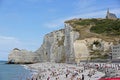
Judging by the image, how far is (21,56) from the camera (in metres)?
121

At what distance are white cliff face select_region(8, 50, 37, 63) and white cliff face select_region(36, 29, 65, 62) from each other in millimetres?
11773

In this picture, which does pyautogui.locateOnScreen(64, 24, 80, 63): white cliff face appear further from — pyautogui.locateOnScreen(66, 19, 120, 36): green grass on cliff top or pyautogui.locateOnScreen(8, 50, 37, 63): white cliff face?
pyautogui.locateOnScreen(8, 50, 37, 63): white cliff face

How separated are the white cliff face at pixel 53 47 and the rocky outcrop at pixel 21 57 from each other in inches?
462

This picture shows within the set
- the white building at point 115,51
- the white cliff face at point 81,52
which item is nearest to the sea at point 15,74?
the white cliff face at point 81,52

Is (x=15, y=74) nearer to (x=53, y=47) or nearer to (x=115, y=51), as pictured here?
(x=115, y=51)

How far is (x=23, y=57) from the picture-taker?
120 metres

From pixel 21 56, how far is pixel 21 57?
37cm

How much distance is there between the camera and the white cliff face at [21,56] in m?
119

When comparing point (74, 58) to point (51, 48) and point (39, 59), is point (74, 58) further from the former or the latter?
point (39, 59)

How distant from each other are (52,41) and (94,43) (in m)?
27.7

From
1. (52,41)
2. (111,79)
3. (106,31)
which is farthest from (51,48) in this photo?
(111,79)

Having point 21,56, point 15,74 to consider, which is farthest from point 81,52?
point 21,56

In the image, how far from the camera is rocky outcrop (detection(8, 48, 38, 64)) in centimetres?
11891

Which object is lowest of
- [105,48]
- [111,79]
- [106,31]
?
[111,79]
